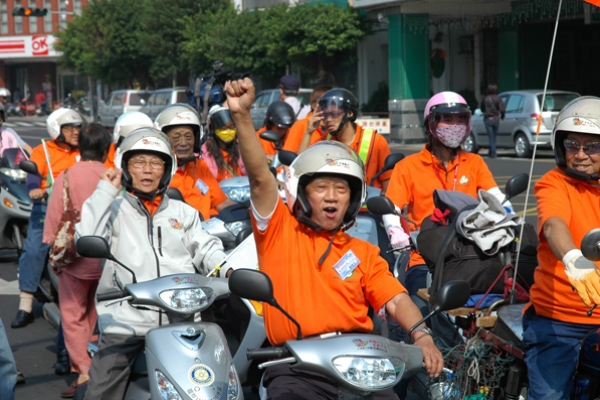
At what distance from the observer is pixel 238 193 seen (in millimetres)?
7445

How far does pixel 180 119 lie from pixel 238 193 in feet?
2.67

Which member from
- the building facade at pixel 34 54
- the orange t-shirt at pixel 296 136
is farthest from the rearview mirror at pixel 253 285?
the building facade at pixel 34 54

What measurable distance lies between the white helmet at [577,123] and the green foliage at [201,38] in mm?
30017

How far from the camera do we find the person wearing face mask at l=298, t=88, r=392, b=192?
737 centimetres

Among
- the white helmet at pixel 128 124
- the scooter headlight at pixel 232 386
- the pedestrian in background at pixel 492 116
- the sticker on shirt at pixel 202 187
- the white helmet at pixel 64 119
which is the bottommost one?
the scooter headlight at pixel 232 386

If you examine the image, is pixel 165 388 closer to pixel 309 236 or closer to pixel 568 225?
pixel 309 236

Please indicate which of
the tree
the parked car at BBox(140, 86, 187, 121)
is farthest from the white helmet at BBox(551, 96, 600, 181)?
the tree

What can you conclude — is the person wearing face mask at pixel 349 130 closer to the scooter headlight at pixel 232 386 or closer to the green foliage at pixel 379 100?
the scooter headlight at pixel 232 386

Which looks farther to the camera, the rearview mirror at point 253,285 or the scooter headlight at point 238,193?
the scooter headlight at point 238,193

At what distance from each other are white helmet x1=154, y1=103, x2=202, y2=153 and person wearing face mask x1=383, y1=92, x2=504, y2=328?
164 cm

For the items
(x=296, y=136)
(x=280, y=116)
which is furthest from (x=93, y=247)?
(x=280, y=116)

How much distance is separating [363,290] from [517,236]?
1666 mm

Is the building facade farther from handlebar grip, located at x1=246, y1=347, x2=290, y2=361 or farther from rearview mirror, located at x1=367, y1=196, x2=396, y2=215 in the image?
handlebar grip, located at x1=246, y1=347, x2=290, y2=361

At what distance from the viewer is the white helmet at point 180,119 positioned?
275 inches
